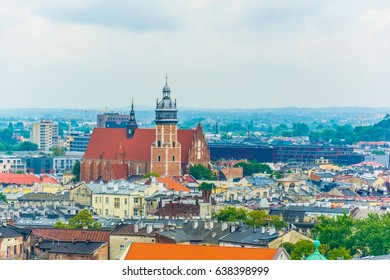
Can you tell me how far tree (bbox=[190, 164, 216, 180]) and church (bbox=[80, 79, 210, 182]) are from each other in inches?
22.3

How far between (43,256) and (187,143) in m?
42.7

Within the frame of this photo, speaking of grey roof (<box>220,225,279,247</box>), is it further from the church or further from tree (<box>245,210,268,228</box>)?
the church

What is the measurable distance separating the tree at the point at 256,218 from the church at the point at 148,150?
27.4 m

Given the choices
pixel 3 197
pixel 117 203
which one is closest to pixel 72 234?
pixel 117 203

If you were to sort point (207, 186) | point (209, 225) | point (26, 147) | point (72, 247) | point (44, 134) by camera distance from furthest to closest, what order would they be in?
point (44, 134), point (26, 147), point (207, 186), point (209, 225), point (72, 247)

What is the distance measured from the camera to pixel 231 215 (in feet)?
172

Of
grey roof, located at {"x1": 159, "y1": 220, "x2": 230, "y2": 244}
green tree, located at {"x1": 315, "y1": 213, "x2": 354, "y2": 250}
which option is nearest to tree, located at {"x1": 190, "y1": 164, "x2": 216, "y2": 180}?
grey roof, located at {"x1": 159, "y1": 220, "x2": 230, "y2": 244}

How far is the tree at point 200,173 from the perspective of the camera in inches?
3219

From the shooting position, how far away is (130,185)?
6588 cm

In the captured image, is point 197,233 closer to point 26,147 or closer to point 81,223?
point 81,223

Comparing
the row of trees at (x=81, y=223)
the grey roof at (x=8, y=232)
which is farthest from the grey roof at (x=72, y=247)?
the row of trees at (x=81, y=223)

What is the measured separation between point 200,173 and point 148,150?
432 centimetres
